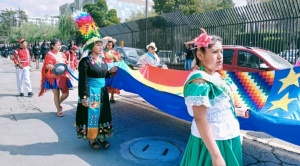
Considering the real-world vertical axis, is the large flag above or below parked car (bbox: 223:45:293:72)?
below

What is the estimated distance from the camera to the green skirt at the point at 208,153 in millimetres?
2151

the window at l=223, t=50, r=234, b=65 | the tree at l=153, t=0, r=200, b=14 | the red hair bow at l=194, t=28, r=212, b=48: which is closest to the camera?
the red hair bow at l=194, t=28, r=212, b=48

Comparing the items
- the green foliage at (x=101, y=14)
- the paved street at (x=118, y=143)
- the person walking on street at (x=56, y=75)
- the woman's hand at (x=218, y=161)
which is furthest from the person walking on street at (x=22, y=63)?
the green foliage at (x=101, y=14)

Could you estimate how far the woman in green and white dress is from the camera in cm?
200

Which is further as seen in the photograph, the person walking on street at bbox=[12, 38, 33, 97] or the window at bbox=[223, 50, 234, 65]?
the person walking on street at bbox=[12, 38, 33, 97]

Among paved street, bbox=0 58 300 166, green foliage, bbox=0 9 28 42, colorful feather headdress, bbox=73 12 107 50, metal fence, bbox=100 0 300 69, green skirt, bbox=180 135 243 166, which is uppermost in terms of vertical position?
green foliage, bbox=0 9 28 42

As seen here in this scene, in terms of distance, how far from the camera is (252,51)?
8227mm

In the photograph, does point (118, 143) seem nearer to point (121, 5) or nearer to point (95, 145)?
point (95, 145)

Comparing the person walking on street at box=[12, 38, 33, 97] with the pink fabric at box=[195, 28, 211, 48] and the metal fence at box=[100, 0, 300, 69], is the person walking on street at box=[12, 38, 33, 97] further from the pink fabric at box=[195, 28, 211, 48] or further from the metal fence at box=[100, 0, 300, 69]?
the pink fabric at box=[195, 28, 211, 48]

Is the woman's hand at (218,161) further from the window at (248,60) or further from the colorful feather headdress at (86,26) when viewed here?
the window at (248,60)

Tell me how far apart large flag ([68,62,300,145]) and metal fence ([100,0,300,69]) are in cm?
583

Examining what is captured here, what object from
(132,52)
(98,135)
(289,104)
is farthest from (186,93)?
(132,52)

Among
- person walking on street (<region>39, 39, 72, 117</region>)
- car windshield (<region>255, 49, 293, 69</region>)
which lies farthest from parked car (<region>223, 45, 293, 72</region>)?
person walking on street (<region>39, 39, 72, 117</region>)

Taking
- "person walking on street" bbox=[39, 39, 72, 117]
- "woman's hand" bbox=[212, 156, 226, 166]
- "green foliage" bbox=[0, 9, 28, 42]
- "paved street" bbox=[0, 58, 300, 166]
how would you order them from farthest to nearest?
"green foliage" bbox=[0, 9, 28, 42] → "person walking on street" bbox=[39, 39, 72, 117] → "paved street" bbox=[0, 58, 300, 166] → "woman's hand" bbox=[212, 156, 226, 166]
